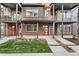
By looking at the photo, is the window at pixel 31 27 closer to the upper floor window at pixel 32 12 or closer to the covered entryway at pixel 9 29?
the upper floor window at pixel 32 12

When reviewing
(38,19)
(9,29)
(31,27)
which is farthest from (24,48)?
(9,29)

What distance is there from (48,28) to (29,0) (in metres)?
26.1

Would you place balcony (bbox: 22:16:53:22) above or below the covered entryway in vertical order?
above

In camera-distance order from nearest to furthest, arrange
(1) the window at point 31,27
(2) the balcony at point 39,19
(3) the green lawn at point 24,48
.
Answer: (3) the green lawn at point 24,48 < (2) the balcony at point 39,19 < (1) the window at point 31,27

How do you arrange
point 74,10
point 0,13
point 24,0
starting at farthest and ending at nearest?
1. point 74,10
2. point 0,13
3. point 24,0

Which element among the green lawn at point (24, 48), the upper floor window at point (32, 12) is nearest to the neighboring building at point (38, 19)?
the upper floor window at point (32, 12)

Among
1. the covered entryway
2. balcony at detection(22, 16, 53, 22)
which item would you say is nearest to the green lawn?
balcony at detection(22, 16, 53, 22)

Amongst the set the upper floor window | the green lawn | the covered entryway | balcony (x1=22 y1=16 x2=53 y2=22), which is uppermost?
the upper floor window

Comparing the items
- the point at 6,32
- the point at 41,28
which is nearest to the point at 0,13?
the point at 6,32

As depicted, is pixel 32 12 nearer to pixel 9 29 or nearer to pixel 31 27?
pixel 31 27

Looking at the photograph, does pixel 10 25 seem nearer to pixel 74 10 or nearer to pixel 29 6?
pixel 29 6

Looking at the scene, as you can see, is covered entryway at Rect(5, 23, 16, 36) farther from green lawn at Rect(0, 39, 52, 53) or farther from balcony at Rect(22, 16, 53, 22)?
green lawn at Rect(0, 39, 52, 53)

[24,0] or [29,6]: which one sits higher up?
[29,6]

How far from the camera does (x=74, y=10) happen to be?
32.9 m
